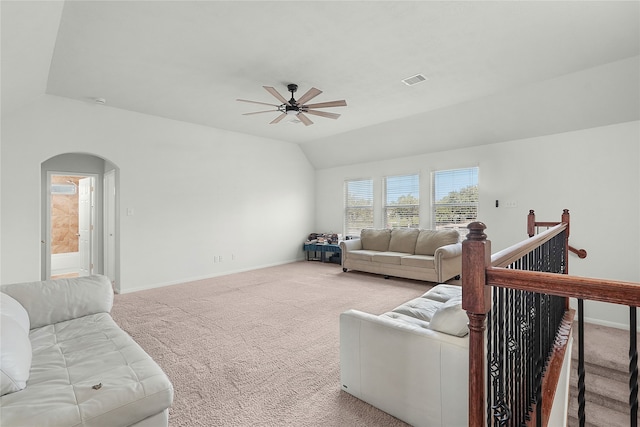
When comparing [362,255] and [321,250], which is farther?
[321,250]

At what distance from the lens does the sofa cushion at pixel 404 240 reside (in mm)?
5961

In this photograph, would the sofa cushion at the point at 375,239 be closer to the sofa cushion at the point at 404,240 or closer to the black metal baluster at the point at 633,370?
the sofa cushion at the point at 404,240

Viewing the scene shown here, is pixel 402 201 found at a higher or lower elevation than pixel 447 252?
higher

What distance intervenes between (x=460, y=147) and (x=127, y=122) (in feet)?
18.8

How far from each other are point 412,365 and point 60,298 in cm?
254

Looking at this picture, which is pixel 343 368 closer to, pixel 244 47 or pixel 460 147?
pixel 244 47

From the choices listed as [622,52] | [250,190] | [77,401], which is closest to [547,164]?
[622,52]

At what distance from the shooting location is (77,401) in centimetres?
133

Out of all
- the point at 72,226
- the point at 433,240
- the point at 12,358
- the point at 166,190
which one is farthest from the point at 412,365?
the point at 72,226

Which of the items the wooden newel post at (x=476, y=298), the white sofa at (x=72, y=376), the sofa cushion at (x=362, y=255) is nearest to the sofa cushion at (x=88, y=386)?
the white sofa at (x=72, y=376)

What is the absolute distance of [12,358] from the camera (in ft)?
4.62

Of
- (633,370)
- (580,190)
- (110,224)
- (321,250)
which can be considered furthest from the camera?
(321,250)

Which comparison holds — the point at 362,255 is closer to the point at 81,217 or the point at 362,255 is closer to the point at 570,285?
the point at 570,285

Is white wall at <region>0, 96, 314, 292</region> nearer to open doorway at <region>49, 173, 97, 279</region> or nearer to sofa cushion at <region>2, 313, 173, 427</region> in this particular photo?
open doorway at <region>49, 173, 97, 279</region>
